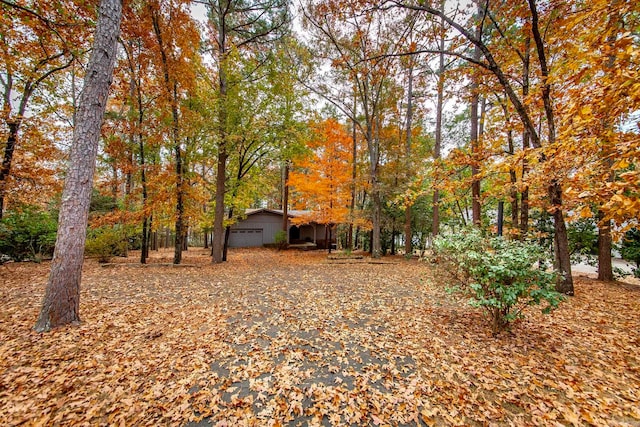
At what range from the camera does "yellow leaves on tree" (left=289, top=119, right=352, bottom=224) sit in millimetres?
14344

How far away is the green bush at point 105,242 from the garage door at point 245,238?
32.4ft

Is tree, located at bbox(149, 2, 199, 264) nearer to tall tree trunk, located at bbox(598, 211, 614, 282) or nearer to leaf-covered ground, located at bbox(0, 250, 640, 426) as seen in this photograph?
leaf-covered ground, located at bbox(0, 250, 640, 426)

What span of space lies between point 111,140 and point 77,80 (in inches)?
349

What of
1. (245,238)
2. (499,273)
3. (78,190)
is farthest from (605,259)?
(245,238)

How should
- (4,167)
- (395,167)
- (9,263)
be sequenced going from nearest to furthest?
(4,167) → (9,263) → (395,167)

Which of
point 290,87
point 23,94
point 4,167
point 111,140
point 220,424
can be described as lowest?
point 220,424

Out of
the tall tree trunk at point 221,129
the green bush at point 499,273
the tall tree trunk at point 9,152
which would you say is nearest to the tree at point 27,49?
the tall tree trunk at point 9,152

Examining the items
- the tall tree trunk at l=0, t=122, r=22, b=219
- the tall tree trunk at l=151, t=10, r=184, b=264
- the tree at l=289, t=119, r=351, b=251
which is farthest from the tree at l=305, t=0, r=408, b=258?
the tall tree trunk at l=0, t=122, r=22, b=219

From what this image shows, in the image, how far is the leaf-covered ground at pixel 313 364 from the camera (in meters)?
2.47

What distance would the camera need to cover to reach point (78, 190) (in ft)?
12.8

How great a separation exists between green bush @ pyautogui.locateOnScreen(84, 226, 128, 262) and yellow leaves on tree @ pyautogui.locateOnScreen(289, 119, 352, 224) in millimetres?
8937

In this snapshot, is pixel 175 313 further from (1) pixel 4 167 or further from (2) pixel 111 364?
(1) pixel 4 167

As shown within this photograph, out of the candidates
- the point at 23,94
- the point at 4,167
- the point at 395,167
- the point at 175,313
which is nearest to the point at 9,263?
the point at 4,167

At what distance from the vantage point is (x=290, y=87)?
11.2 meters
